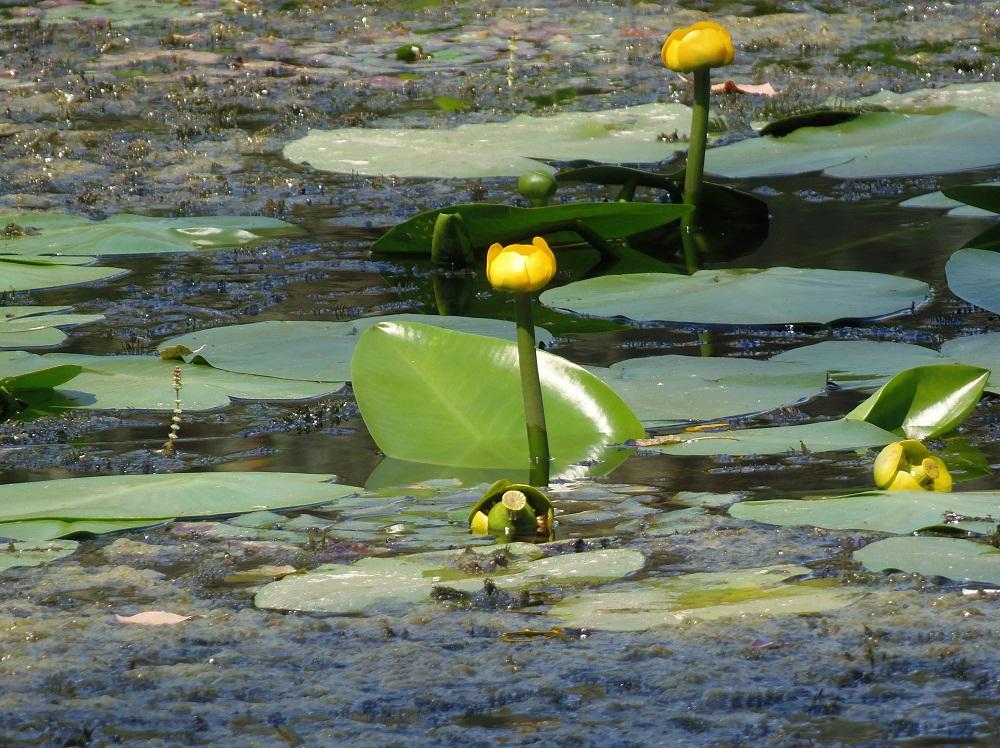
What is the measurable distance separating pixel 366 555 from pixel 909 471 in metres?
0.62

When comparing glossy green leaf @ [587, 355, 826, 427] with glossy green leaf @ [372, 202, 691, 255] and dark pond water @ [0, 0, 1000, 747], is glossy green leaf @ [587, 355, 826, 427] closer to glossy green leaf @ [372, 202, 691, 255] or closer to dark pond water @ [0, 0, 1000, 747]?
dark pond water @ [0, 0, 1000, 747]

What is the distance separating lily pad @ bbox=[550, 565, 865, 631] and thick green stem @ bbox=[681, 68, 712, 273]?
1.50 metres

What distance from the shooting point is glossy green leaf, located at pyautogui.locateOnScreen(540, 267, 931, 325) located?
2.40 meters

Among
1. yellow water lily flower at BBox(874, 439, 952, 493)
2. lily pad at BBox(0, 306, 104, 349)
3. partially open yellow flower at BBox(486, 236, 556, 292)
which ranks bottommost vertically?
yellow water lily flower at BBox(874, 439, 952, 493)

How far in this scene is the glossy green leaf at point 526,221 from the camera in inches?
109

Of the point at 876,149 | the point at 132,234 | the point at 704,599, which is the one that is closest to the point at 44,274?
the point at 132,234

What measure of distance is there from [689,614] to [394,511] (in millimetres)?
452

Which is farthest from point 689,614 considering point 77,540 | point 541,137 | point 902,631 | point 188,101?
point 188,101

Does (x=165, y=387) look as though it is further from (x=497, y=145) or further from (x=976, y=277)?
(x=497, y=145)

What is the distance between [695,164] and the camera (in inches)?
119

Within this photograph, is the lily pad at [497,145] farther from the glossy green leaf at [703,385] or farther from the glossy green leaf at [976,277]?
the glossy green leaf at [703,385]

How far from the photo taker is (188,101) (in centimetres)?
504

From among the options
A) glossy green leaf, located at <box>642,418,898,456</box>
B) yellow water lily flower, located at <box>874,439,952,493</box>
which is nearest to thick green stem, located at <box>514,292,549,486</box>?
glossy green leaf, located at <box>642,418,898,456</box>


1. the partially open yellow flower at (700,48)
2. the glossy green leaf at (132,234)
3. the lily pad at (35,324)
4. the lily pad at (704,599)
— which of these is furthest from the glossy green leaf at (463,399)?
the glossy green leaf at (132,234)
